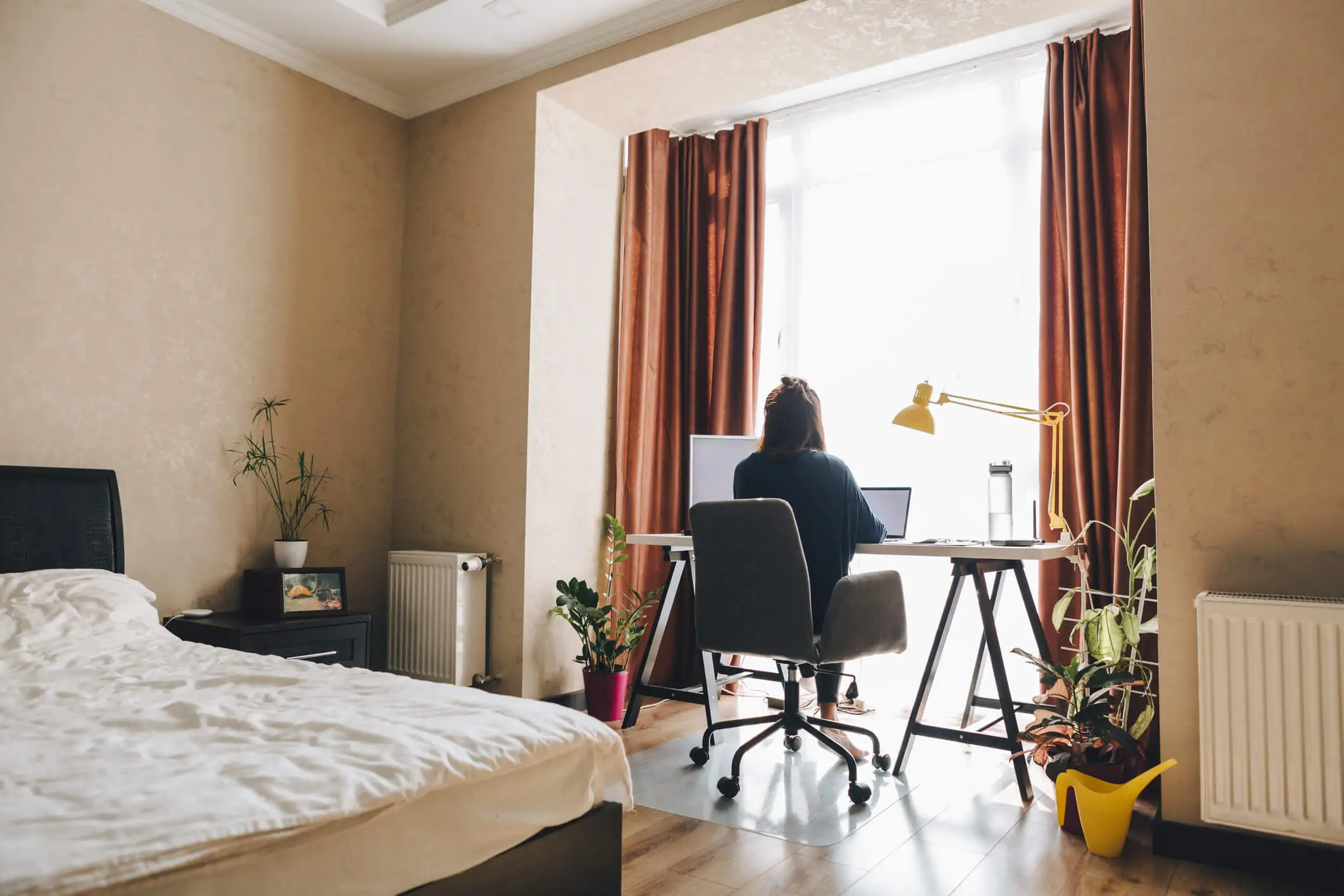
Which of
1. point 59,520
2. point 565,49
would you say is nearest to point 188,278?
point 59,520

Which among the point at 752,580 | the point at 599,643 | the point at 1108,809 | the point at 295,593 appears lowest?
the point at 1108,809

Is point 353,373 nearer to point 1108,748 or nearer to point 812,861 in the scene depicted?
point 812,861

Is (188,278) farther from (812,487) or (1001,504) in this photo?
(1001,504)

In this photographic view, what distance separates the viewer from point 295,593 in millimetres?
3232

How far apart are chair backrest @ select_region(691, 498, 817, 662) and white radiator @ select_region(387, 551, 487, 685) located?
1165 mm

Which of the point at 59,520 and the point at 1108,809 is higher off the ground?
the point at 59,520

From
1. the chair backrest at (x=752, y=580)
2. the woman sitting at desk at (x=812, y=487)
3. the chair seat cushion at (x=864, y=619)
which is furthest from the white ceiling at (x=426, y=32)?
the chair seat cushion at (x=864, y=619)

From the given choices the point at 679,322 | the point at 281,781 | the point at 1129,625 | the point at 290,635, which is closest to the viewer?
the point at 281,781

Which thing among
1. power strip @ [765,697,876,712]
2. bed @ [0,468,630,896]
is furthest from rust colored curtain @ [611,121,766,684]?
bed @ [0,468,630,896]

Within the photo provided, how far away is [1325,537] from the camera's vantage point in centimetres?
209

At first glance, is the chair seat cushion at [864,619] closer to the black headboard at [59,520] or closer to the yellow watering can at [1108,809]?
the yellow watering can at [1108,809]

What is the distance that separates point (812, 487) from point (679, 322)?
170 cm

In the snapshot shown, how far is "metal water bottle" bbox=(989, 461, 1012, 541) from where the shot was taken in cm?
313

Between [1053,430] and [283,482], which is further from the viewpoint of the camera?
[283,482]
